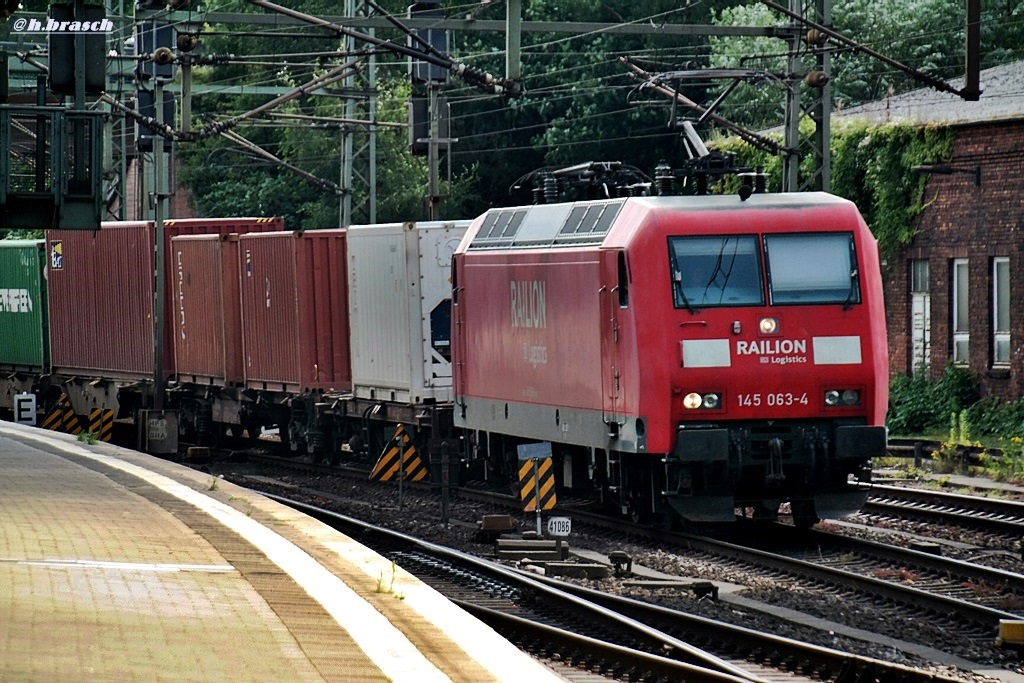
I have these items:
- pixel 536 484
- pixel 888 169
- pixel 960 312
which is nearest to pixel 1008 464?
pixel 960 312

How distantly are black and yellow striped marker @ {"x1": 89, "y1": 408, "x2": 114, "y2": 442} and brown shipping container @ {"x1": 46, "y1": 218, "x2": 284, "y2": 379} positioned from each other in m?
0.72

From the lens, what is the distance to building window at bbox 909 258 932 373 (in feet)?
106

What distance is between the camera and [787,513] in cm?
2011

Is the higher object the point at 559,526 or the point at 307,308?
the point at 307,308

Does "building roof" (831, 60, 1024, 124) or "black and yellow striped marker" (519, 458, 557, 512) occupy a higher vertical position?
"building roof" (831, 60, 1024, 124)

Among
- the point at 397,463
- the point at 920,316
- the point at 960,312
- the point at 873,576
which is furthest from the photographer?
the point at 920,316

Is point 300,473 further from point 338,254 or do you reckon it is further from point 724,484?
point 724,484

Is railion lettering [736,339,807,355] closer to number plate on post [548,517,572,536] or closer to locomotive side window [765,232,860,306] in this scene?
locomotive side window [765,232,860,306]

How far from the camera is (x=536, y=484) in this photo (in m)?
18.4

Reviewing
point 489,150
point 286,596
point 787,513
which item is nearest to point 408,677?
point 286,596

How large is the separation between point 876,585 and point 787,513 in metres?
5.80

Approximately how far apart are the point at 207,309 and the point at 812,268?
1565 centimetres

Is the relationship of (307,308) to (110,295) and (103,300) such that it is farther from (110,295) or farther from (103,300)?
(103,300)

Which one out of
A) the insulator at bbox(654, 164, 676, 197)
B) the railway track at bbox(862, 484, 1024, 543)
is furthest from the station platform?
the railway track at bbox(862, 484, 1024, 543)
